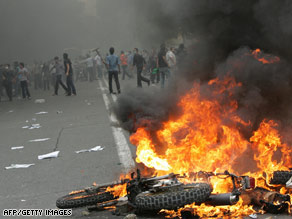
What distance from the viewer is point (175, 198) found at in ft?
15.1

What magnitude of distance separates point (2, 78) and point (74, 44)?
3269cm

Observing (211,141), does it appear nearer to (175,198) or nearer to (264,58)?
(264,58)

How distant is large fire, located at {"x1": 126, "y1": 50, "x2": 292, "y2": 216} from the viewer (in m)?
5.58

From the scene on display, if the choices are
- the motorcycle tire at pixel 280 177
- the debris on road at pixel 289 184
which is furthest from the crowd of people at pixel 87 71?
the debris on road at pixel 289 184

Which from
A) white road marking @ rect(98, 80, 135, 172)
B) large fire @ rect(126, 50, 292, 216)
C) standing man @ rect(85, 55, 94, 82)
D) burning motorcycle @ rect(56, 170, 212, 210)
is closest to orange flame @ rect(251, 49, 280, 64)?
large fire @ rect(126, 50, 292, 216)

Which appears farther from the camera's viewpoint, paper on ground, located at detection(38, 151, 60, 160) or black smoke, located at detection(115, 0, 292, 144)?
paper on ground, located at detection(38, 151, 60, 160)

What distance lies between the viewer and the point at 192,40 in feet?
23.1

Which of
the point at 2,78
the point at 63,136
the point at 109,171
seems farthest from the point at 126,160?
the point at 2,78

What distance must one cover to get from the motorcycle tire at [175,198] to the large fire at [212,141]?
72 centimetres

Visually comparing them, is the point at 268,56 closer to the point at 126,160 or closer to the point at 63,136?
the point at 126,160

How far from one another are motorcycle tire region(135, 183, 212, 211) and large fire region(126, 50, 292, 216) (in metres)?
0.72

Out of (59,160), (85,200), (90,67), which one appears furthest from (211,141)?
(90,67)

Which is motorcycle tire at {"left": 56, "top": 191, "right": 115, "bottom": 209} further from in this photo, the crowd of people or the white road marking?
the crowd of people

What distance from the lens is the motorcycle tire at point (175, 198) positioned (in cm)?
459
